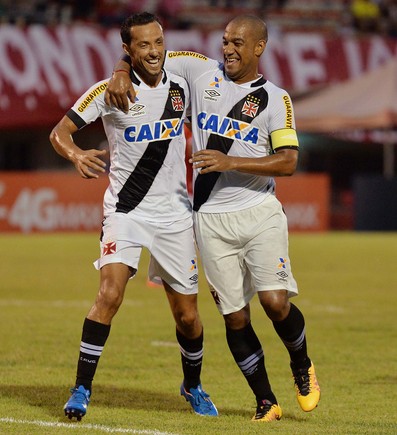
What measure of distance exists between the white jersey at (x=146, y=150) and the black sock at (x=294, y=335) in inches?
36.1

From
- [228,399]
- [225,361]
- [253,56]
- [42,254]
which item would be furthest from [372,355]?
[42,254]

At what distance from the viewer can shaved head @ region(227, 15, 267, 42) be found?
740 centimetres

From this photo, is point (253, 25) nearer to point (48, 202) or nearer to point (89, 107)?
point (89, 107)

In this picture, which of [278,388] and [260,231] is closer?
[260,231]

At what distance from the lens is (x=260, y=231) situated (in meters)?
7.43

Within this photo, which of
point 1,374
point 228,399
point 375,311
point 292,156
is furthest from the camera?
point 375,311

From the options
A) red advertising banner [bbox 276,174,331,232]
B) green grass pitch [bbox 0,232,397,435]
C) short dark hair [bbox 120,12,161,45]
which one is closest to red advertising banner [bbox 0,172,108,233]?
red advertising banner [bbox 276,174,331,232]

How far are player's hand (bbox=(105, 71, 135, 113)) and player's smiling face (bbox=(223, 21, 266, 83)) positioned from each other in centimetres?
61

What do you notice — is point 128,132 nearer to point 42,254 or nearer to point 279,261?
point 279,261

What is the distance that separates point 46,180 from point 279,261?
2028cm

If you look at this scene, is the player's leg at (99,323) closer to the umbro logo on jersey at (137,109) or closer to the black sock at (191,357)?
the black sock at (191,357)

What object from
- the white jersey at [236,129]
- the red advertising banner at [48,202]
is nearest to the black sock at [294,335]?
the white jersey at [236,129]

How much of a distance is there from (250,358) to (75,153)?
165 centimetres

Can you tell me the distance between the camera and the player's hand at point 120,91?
730 cm
